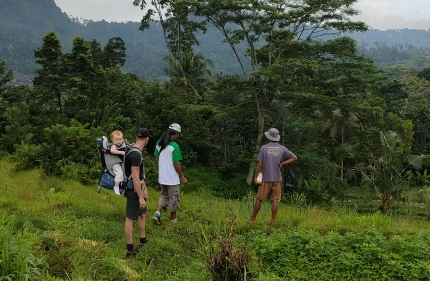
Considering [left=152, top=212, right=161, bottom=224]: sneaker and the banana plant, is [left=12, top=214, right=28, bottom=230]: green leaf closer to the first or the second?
the banana plant

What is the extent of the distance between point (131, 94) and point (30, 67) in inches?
4374

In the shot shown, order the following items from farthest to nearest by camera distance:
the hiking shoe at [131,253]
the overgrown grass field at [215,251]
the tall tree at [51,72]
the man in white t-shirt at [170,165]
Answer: the tall tree at [51,72] → the man in white t-shirt at [170,165] → the hiking shoe at [131,253] → the overgrown grass field at [215,251]

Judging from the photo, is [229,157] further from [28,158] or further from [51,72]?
[28,158]

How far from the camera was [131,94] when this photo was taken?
18.4 meters

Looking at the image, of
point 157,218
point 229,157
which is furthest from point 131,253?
point 229,157

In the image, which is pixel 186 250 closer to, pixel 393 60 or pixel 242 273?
pixel 242 273

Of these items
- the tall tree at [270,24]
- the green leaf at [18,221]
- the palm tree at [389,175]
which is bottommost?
the palm tree at [389,175]

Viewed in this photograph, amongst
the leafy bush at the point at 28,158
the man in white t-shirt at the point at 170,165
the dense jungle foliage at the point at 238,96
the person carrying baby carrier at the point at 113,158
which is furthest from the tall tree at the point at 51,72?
the person carrying baby carrier at the point at 113,158

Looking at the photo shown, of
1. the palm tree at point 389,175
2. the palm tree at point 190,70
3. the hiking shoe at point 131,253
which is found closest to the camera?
the hiking shoe at point 131,253

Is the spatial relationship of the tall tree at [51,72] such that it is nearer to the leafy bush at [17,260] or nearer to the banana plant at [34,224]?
the banana plant at [34,224]

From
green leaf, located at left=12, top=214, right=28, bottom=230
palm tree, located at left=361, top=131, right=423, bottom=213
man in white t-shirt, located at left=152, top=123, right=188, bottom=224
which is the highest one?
man in white t-shirt, located at left=152, top=123, right=188, bottom=224

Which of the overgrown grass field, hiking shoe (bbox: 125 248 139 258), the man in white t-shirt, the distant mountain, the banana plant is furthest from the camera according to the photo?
the distant mountain

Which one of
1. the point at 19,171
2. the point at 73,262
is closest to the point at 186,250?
the point at 73,262

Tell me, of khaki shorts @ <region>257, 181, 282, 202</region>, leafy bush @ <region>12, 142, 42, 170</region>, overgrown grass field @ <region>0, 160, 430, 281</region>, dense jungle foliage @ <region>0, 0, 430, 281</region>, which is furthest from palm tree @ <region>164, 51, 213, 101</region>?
overgrown grass field @ <region>0, 160, 430, 281</region>
